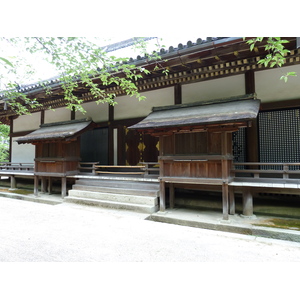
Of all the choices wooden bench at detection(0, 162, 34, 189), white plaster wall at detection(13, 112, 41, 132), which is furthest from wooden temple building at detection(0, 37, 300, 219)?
white plaster wall at detection(13, 112, 41, 132)

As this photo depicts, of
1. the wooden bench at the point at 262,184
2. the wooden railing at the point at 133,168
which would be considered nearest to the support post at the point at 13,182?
the wooden railing at the point at 133,168

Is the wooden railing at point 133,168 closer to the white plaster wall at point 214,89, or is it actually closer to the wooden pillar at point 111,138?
the wooden pillar at point 111,138

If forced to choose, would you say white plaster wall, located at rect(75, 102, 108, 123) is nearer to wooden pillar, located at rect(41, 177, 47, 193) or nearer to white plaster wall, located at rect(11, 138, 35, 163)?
wooden pillar, located at rect(41, 177, 47, 193)

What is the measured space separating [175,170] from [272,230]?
273 centimetres

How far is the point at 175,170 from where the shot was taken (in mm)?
5926

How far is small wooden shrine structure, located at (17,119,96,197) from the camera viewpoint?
7.84m

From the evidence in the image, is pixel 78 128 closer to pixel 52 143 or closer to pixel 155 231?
pixel 52 143

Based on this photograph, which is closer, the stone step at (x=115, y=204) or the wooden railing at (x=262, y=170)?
the wooden railing at (x=262, y=170)

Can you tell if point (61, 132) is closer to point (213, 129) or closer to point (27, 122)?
point (27, 122)

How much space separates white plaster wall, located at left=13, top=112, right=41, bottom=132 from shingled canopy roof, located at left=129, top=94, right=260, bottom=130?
7742 mm

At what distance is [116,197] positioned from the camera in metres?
6.78

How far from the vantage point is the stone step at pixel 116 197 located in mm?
6229

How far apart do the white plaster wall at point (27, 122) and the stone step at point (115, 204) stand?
5.82 metres

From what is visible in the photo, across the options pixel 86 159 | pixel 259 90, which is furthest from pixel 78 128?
pixel 259 90
